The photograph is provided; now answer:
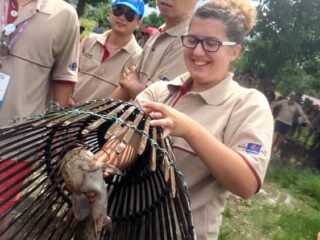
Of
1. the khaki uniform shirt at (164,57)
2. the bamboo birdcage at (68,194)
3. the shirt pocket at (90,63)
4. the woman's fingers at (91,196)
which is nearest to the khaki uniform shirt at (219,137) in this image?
the bamboo birdcage at (68,194)

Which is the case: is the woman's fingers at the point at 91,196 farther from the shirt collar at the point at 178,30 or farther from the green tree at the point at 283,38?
the green tree at the point at 283,38

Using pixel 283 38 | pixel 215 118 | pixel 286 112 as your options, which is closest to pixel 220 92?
pixel 215 118

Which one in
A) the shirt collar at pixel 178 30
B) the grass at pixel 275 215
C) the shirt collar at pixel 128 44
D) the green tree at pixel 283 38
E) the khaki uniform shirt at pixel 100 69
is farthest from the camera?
the green tree at pixel 283 38

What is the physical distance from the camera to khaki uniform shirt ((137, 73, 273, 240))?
62.2 inches

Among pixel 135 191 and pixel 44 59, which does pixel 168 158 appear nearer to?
pixel 135 191

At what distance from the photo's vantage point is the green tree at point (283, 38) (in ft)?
52.1

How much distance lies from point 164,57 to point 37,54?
0.64 metres

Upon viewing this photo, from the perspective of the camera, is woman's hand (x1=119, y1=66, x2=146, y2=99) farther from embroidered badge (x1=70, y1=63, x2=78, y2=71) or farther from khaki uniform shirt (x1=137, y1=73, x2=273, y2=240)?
khaki uniform shirt (x1=137, y1=73, x2=273, y2=240)

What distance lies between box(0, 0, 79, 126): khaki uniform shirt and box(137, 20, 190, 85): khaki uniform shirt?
0.39 metres

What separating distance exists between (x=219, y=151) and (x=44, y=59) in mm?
1289

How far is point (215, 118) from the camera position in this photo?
66.2 inches

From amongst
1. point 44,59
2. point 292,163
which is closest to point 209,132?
point 44,59

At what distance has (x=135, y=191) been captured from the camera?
5.85 feet

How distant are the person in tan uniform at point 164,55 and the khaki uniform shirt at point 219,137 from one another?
665 millimetres
